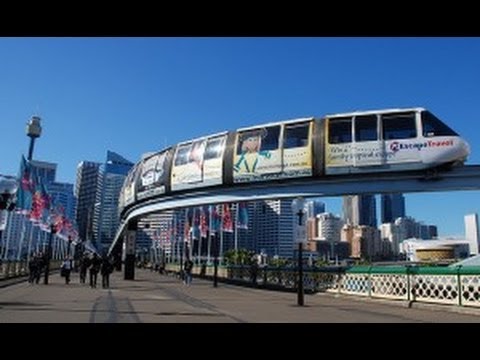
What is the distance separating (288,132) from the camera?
29.4 metres

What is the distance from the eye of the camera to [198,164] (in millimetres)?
33781

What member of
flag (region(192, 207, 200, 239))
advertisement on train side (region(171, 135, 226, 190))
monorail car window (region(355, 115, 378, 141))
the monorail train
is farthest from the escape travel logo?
flag (region(192, 207, 200, 239))

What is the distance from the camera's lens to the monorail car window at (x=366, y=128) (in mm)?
26766

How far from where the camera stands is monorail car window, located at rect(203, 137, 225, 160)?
1284 inches

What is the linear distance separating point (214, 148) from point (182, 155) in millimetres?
3674

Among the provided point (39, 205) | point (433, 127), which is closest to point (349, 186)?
point (433, 127)

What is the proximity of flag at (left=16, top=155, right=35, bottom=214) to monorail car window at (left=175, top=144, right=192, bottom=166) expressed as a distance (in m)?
12.0

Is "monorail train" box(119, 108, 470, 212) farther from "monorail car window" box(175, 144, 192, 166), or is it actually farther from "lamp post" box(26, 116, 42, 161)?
"lamp post" box(26, 116, 42, 161)

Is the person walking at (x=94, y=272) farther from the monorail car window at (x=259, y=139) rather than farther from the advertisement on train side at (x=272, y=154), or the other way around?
the monorail car window at (x=259, y=139)

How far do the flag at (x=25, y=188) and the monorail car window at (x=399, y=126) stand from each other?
2598 centimetres
